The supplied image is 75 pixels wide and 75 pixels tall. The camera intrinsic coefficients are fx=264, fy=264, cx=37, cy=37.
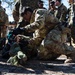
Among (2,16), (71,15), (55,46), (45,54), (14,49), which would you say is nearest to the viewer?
(14,49)

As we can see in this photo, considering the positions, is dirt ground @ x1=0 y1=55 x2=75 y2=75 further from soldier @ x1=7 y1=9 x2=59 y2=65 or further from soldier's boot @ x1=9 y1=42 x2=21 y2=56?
soldier @ x1=7 y1=9 x2=59 y2=65

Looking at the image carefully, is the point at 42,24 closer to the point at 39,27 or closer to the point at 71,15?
the point at 39,27

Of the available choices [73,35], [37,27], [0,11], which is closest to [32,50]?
[37,27]

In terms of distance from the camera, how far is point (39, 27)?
18.8ft

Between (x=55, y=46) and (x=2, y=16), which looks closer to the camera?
(x=55, y=46)

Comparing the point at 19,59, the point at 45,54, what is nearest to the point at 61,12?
the point at 45,54

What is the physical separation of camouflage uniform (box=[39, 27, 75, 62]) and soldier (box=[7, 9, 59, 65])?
0.18 metres

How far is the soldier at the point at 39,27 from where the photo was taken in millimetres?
5621

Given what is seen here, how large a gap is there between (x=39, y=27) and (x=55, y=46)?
1.81ft

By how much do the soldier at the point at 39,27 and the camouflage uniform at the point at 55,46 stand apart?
A: 0.61ft

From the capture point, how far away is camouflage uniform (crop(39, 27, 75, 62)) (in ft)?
18.9

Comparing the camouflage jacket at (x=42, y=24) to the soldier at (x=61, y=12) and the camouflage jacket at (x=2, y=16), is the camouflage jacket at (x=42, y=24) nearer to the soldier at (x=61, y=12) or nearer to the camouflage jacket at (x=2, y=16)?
the soldier at (x=61, y=12)

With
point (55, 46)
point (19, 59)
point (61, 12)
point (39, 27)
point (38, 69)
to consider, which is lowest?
point (38, 69)

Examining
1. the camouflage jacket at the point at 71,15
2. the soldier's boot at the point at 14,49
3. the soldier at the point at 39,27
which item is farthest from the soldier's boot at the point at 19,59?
the camouflage jacket at the point at 71,15
